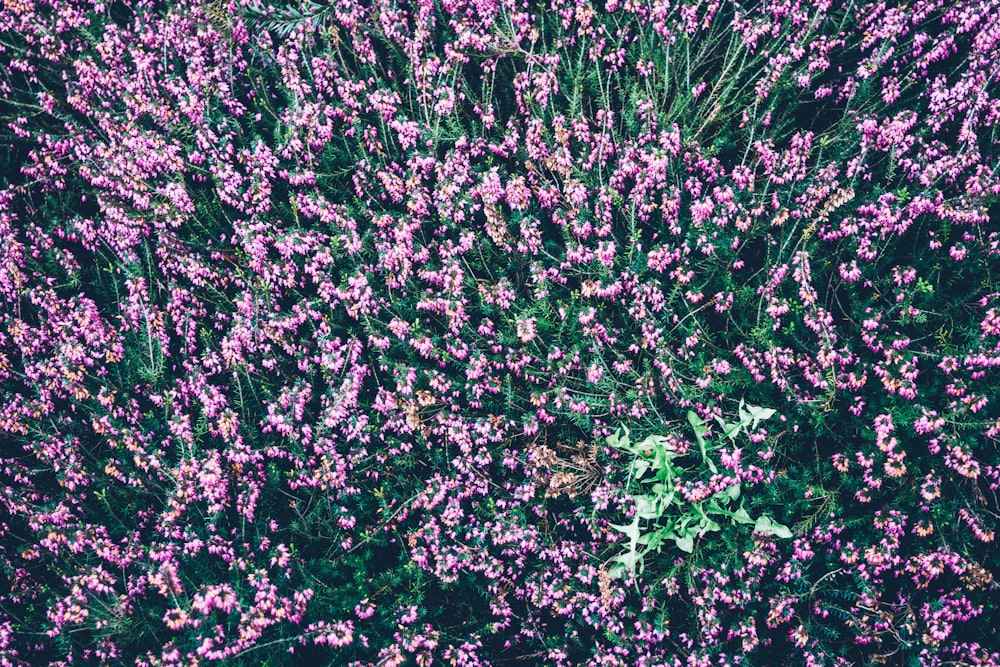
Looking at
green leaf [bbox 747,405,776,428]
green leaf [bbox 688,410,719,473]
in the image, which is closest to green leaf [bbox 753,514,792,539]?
green leaf [bbox 688,410,719,473]

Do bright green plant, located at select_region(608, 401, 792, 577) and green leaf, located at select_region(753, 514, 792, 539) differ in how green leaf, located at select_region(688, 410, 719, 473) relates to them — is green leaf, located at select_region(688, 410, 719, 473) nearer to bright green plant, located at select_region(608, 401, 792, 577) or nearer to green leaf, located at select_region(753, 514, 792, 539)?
bright green plant, located at select_region(608, 401, 792, 577)

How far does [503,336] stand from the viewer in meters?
4.08

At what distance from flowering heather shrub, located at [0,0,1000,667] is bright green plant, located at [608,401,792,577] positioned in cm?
10

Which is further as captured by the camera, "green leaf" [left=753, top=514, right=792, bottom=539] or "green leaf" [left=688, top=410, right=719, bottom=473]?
"green leaf" [left=688, top=410, right=719, bottom=473]

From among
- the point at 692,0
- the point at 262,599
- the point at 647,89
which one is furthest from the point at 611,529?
the point at 692,0

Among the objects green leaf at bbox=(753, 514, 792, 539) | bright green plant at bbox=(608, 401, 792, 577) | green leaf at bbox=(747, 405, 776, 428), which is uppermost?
green leaf at bbox=(747, 405, 776, 428)

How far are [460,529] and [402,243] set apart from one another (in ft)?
5.99

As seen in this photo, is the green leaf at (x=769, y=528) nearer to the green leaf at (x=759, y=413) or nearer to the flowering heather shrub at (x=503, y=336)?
the flowering heather shrub at (x=503, y=336)

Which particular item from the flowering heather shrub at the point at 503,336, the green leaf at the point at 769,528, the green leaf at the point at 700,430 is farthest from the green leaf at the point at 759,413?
the green leaf at the point at 769,528

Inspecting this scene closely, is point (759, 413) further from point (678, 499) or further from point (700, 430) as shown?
point (678, 499)

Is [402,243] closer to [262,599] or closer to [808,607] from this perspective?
[262,599]

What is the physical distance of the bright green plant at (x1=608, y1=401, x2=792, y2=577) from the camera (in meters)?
3.61

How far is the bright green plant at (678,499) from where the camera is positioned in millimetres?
3615

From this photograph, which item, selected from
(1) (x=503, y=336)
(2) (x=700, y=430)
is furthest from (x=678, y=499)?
(1) (x=503, y=336)
